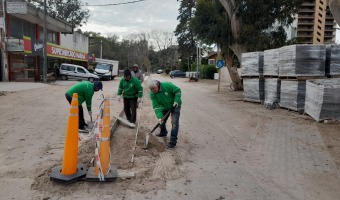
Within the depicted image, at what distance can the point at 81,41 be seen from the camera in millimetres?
50906

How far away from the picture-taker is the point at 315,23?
4572 cm

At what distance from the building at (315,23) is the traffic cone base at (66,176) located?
45344 mm

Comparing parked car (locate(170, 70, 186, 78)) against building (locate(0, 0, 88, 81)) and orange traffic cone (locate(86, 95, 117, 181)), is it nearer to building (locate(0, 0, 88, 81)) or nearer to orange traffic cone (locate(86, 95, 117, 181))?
building (locate(0, 0, 88, 81))

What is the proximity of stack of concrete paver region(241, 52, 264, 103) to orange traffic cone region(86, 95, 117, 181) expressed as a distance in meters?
11.2

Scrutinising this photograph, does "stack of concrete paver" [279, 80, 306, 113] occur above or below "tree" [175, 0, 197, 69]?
below

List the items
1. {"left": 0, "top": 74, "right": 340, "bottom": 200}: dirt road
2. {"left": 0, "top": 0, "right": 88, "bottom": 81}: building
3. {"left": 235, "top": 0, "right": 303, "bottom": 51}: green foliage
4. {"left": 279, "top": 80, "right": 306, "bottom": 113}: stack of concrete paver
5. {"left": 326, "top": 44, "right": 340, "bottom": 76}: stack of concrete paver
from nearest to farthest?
{"left": 0, "top": 74, "right": 340, "bottom": 200}: dirt road, {"left": 326, "top": 44, "right": 340, "bottom": 76}: stack of concrete paver, {"left": 279, "top": 80, "right": 306, "bottom": 113}: stack of concrete paver, {"left": 235, "top": 0, "right": 303, "bottom": 51}: green foliage, {"left": 0, "top": 0, "right": 88, "bottom": 81}: building

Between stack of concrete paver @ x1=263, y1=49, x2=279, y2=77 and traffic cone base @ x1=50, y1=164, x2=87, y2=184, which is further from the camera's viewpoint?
stack of concrete paver @ x1=263, y1=49, x2=279, y2=77

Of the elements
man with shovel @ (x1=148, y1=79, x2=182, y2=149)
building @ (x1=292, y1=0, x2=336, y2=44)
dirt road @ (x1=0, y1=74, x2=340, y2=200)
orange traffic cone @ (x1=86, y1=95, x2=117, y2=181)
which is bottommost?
dirt road @ (x1=0, y1=74, x2=340, y2=200)

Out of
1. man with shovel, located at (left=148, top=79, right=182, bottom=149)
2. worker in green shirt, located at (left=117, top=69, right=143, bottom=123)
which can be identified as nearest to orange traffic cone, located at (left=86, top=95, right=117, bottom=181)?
man with shovel, located at (left=148, top=79, right=182, bottom=149)

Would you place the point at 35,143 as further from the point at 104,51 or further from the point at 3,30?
the point at 104,51

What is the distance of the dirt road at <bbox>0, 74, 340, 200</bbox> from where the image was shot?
14.8 ft

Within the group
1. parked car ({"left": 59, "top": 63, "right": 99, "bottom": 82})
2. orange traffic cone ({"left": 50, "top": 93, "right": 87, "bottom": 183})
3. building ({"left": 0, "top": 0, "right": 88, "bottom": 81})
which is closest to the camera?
orange traffic cone ({"left": 50, "top": 93, "right": 87, "bottom": 183})

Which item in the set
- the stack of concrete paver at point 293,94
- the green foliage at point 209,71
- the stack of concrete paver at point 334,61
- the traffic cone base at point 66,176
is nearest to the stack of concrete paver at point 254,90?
the stack of concrete paver at point 293,94

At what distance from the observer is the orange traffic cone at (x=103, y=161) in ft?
15.5
